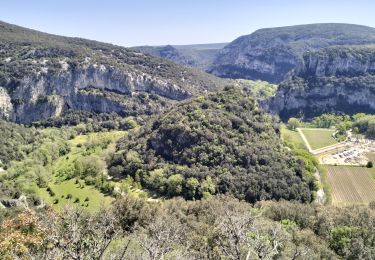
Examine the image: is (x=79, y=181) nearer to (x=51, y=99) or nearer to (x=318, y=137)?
(x=51, y=99)

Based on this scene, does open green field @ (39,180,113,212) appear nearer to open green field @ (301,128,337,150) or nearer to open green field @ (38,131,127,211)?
open green field @ (38,131,127,211)

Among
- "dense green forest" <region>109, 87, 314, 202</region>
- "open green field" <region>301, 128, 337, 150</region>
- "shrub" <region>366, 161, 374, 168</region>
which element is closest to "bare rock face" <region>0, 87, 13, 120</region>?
"dense green forest" <region>109, 87, 314, 202</region>

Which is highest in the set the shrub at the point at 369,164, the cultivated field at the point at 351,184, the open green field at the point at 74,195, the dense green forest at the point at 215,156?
the dense green forest at the point at 215,156

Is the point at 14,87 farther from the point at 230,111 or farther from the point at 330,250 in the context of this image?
the point at 330,250

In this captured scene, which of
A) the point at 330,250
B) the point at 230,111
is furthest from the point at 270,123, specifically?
the point at 330,250

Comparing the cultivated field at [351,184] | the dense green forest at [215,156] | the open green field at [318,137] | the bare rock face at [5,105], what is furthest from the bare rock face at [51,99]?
the cultivated field at [351,184]

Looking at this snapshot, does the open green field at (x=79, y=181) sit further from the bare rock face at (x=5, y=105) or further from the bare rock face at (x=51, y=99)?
the bare rock face at (x=5, y=105)

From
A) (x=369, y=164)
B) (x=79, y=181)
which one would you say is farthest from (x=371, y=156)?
(x=79, y=181)
